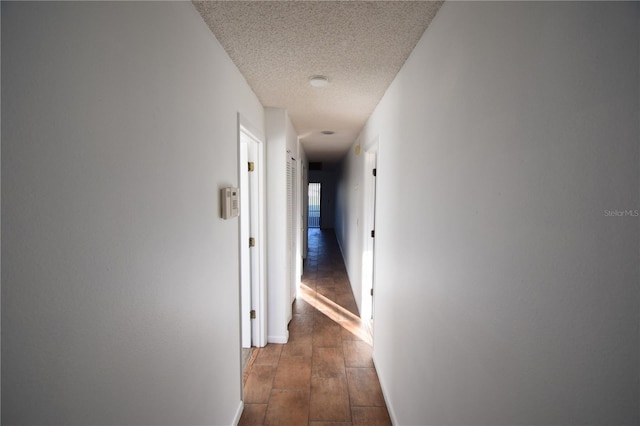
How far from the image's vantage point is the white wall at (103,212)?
1.84 ft

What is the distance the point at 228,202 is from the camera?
65.3 inches

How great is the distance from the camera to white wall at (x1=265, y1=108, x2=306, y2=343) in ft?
9.57

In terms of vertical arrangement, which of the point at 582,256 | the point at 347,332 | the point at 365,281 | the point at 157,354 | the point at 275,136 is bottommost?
the point at 347,332

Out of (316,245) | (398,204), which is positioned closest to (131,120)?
(398,204)

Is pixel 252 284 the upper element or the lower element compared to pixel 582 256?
lower

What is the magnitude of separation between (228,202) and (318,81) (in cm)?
111

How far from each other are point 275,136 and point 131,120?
2136 millimetres

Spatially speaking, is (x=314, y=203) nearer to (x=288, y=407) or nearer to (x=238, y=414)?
(x=288, y=407)

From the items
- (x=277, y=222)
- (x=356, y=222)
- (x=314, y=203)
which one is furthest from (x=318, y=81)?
(x=314, y=203)

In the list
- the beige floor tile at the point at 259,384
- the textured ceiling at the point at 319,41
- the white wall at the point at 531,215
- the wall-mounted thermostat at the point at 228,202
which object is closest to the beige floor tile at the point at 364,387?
the beige floor tile at the point at 259,384

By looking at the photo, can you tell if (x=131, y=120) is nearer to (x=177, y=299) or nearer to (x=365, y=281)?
(x=177, y=299)

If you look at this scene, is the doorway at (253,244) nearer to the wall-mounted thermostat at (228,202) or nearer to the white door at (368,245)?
the wall-mounted thermostat at (228,202)

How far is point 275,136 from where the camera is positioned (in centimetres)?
292

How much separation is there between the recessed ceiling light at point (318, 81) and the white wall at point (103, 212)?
837mm
